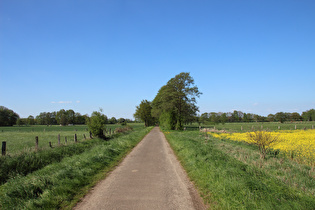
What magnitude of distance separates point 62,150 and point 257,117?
7049 inches

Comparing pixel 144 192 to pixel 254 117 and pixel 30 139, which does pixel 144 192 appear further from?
pixel 254 117

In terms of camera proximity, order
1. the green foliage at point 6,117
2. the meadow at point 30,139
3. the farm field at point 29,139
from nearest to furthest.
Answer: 1. the meadow at point 30,139
2. the farm field at point 29,139
3. the green foliage at point 6,117

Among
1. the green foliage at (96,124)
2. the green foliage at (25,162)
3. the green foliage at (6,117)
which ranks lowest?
the green foliage at (25,162)

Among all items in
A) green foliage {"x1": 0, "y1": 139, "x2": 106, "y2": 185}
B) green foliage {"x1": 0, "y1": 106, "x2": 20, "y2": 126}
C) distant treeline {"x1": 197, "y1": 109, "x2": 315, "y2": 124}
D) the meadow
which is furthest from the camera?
distant treeline {"x1": 197, "y1": 109, "x2": 315, "y2": 124}

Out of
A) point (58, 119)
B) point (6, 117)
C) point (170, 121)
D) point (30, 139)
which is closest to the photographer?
point (30, 139)

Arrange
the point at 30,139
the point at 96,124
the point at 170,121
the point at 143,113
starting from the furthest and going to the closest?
the point at 143,113, the point at 170,121, the point at 30,139, the point at 96,124

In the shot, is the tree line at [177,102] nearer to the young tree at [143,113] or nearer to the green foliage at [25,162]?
the green foliage at [25,162]

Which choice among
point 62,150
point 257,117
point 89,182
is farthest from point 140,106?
point 257,117

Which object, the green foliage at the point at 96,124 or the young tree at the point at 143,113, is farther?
the young tree at the point at 143,113

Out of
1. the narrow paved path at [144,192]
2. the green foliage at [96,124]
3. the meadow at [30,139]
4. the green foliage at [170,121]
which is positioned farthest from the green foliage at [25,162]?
the green foliage at [170,121]

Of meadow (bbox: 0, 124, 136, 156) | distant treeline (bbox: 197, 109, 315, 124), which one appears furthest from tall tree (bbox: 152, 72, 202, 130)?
distant treeline (bbox: 197, 109, 315, 124)

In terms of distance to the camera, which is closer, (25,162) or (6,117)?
(25,162)

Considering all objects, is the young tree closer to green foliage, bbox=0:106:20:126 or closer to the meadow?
the meadow

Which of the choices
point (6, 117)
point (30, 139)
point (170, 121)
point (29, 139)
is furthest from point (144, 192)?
point (6, 117)
